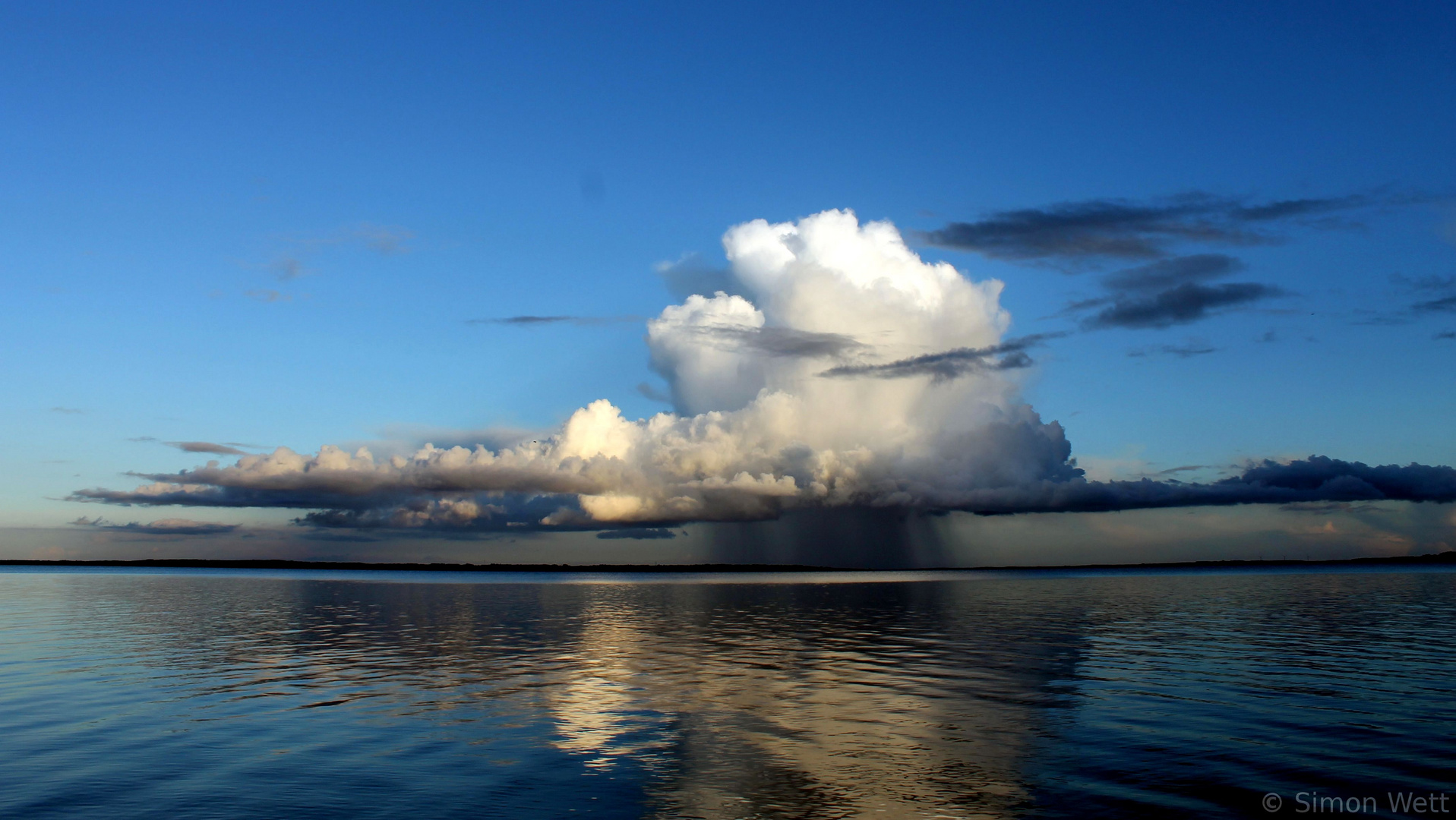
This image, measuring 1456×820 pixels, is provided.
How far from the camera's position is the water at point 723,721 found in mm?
20547

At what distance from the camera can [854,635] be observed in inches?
2440

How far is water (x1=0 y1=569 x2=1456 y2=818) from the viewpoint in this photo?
2055 cm

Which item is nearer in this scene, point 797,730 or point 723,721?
point 797,730

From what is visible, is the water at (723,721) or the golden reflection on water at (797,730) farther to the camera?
the water at (723,721)

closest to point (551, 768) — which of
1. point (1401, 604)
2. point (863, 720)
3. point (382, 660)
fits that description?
point (863, 720)

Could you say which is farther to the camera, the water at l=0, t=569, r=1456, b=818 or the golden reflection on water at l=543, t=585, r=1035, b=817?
the water at l=0, t=569, r=1456, b=818

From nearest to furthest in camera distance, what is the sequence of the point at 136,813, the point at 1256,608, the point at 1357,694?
the point at 136,813 < the point at 1357,694 < the point at 1256,608

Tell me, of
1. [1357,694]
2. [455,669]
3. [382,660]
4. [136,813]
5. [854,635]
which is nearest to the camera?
[136,813]

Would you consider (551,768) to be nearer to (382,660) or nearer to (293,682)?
(293,682)

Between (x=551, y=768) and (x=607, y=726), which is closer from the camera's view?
(x=551, y=768)

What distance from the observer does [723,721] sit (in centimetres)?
2953

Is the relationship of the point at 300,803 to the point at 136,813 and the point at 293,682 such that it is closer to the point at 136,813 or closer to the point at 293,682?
the point at 136,813

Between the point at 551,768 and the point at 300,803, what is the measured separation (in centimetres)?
577

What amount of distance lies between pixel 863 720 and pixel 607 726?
321 inches
